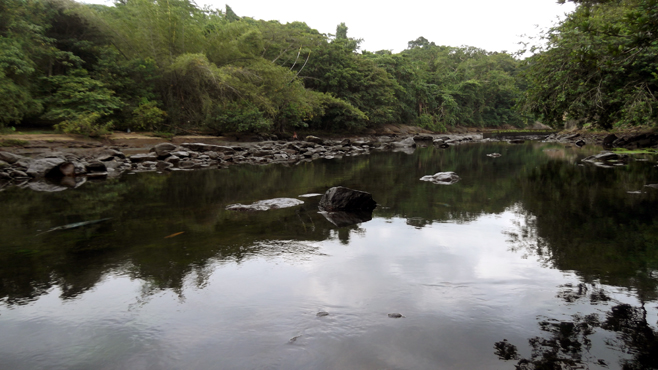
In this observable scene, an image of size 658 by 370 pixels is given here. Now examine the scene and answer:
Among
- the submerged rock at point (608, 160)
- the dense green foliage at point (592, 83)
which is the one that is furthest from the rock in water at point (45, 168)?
the submerged rock at point (608, 160)

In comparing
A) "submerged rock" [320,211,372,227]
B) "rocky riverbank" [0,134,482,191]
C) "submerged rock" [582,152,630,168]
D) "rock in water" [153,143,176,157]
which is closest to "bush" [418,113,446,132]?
"rocky riverbank" [0,134,482,191]

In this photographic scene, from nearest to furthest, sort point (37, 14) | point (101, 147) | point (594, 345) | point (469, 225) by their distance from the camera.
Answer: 1. point (594, 345)
2. point (469, 225)
3. point (101, 147)
4. point (37, 14)

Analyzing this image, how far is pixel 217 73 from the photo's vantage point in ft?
69.5

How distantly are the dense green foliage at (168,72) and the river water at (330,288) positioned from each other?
1303 centimetres

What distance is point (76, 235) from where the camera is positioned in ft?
15.6

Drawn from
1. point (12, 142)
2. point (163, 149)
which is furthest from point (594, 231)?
point (12, 142)

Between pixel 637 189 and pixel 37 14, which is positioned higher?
pixel 37 14

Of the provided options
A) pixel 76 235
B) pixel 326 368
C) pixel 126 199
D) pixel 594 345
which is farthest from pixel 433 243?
pixel 126 199

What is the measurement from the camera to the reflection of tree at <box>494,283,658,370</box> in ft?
6.56

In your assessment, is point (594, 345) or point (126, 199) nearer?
point (594, 345)

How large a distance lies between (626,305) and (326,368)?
2259 mm

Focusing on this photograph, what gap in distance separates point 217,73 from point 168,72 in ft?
9.35

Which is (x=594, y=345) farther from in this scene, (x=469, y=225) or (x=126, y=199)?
(x=126, y=199)

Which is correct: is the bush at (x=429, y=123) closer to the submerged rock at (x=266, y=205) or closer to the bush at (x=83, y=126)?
the bush at (x=83, y=126)
